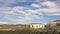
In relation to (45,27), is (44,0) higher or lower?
higher

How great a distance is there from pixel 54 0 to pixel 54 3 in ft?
0.46

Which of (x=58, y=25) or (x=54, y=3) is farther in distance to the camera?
(x=58, y=25)

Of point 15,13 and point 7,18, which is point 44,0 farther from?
point 7,18

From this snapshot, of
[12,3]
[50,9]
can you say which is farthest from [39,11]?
[12,3]

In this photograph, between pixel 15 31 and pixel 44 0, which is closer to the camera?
pixel 44 0

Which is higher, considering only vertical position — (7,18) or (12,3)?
(12,3)

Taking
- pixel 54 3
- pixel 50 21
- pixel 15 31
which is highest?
pixel 54 3

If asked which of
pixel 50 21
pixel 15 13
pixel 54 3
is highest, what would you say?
pixel 54 3

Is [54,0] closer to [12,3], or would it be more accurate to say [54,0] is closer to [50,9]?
[50,9]

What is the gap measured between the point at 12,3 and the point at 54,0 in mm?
Result: 1787

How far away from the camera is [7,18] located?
5.57m

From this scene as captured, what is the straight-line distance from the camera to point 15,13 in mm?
5539

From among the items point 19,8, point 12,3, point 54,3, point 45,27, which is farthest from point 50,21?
point 12,3

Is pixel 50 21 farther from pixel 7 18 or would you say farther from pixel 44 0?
pixel 7 18
